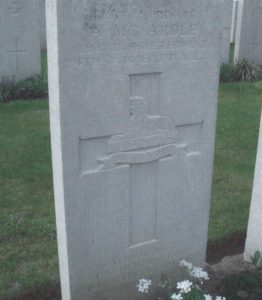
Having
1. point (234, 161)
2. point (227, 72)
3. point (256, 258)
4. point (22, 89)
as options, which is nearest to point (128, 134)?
point (256, 258)

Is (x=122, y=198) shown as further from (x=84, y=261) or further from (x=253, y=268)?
(x=253, y=268)

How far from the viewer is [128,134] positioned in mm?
2744

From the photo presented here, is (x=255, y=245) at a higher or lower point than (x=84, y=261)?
lower

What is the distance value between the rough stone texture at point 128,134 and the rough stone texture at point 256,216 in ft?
1.29

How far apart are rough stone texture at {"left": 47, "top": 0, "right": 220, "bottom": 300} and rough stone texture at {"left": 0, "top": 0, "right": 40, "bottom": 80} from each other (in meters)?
6.58

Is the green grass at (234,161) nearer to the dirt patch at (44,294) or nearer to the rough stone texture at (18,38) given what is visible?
the dirt patch at (44,294)

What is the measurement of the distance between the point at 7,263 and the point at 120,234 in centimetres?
106

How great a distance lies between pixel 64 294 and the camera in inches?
114

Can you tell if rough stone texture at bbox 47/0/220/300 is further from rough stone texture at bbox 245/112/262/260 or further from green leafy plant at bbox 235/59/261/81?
green leafy plant at bbox 235/59/261/81

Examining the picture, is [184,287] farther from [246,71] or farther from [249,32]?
[249,32]

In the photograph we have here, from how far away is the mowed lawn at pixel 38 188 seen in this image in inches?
138

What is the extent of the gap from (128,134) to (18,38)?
22.1 ft

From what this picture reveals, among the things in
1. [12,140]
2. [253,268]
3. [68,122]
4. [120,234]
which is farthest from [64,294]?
[12,140]

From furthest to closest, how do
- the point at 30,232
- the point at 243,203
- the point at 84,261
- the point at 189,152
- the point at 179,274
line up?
the point at 243,203
the point at 30,232
the point at 179,274
the point at 189,152
the point at 84,261
